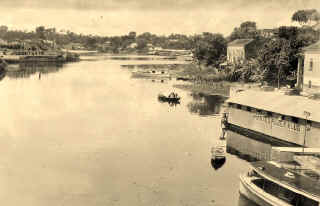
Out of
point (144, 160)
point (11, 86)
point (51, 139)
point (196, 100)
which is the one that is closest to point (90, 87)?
point (11, 86)

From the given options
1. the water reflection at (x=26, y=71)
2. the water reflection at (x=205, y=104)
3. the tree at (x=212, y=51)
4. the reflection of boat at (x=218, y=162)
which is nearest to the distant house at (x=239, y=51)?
the tree at (x=212, y=51)

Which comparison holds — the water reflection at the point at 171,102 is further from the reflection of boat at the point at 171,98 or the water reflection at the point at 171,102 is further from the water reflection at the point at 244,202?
the water reflection at the point at 244,202

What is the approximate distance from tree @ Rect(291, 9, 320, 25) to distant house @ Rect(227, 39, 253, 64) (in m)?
26.1

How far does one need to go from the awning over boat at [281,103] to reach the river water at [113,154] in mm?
3797

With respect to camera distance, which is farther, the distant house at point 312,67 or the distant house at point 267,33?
the distant house at point 267,33

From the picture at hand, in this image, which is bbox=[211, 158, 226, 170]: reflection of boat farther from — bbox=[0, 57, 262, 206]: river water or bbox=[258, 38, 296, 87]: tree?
bbox=[258, 38, 296, 87]: tree

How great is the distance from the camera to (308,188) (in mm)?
17469

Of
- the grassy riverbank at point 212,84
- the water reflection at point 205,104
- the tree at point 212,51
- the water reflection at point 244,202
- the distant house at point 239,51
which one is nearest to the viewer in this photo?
the water reflection at point 244,202

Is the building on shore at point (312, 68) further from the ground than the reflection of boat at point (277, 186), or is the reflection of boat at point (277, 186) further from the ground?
the building on shore at point (312, 68)

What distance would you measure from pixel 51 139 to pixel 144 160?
9.19 metres

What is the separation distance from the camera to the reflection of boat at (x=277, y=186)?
57.0 ft

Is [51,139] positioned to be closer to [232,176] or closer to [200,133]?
[200,133]

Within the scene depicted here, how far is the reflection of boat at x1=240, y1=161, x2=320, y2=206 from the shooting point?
17375mm

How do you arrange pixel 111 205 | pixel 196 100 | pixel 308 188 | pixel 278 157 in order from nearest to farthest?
pixel 308 188, pixel 111 205, pixel 278 157, pixel 196 100
